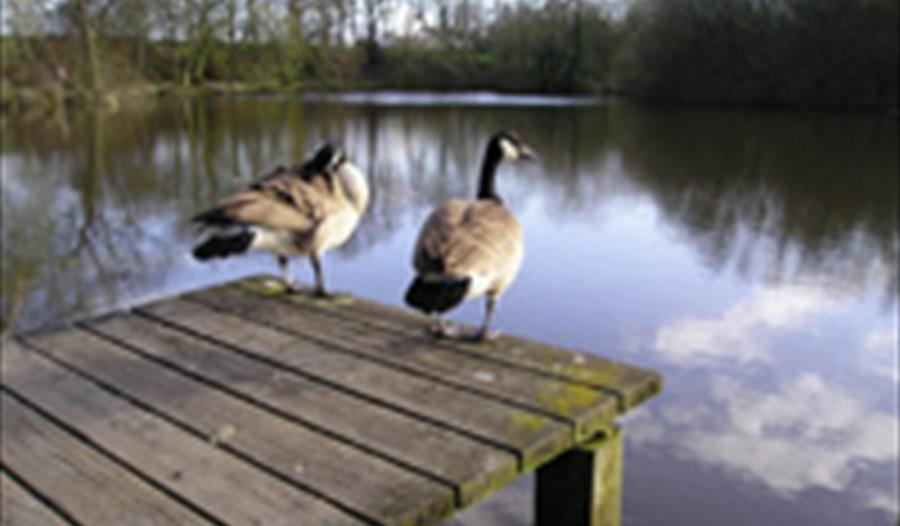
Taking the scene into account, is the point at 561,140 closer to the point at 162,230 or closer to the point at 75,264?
the point at 162,230

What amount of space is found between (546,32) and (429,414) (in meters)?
1.61

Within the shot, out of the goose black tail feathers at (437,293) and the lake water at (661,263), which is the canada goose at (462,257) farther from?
the lake water at (661,263)

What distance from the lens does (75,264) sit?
335 inches

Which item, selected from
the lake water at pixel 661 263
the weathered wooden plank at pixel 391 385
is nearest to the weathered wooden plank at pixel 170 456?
the weathered wooden plank at pixel 391 385

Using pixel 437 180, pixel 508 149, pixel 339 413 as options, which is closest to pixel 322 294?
pixel 508 149

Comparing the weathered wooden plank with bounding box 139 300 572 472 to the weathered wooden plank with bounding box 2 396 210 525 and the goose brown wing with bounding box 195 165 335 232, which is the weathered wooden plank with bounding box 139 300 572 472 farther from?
the weathered wooden plank with bounding box 2 396 210 525

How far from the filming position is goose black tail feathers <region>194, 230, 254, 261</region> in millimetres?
3504

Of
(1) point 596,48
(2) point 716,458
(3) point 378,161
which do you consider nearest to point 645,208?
(3) point 378,161

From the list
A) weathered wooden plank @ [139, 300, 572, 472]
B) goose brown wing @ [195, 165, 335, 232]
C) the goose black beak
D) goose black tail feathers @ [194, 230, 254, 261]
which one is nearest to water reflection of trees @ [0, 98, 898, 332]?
goose brown wing @ [195, 165, 335, 232]

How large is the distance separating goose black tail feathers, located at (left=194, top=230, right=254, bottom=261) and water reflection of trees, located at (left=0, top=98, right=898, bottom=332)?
67 centimetres

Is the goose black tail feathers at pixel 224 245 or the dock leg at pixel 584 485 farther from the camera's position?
the goose black tail feathers at pixel 224 245

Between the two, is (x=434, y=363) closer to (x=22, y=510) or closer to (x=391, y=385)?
(x=391, y=385)

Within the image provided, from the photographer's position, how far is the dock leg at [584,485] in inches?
110

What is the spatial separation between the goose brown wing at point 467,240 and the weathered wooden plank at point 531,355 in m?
0.37
